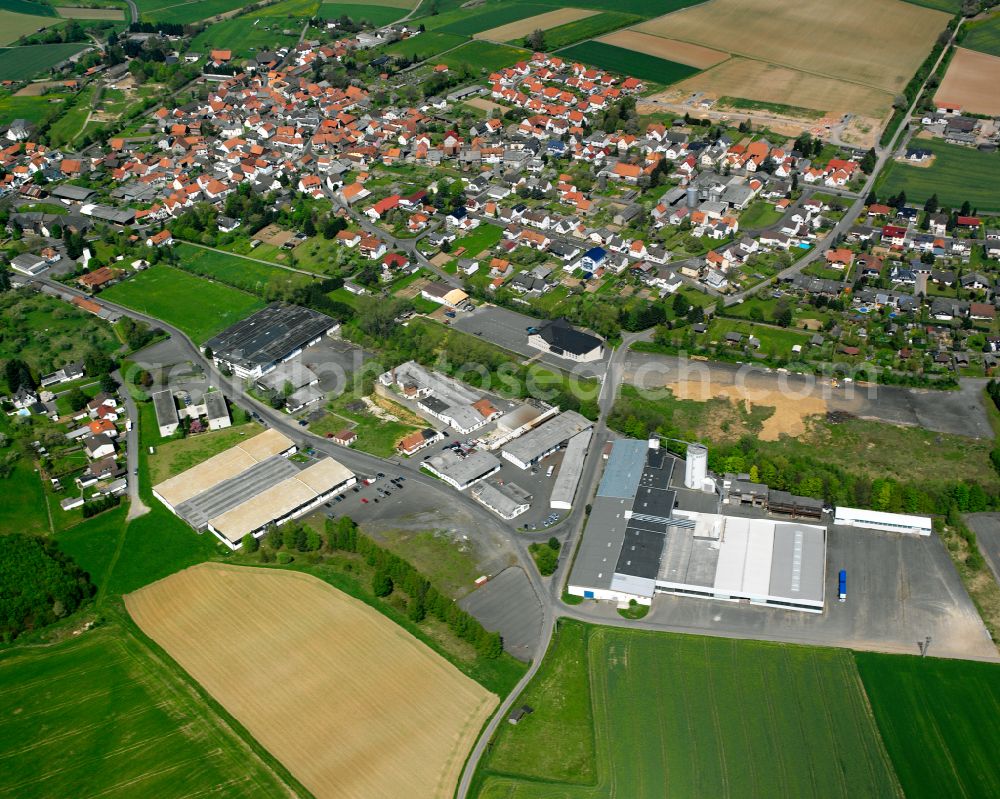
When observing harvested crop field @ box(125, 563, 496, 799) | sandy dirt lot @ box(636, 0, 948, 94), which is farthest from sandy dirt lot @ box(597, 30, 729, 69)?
harvested crop field @ box(125, 563, 496, 799)

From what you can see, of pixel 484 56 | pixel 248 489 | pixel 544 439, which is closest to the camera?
pixel 248 489

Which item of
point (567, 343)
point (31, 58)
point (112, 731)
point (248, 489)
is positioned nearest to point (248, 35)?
point (31, 58)

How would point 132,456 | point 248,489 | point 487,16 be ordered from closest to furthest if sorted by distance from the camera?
point 248,489 → point 132,456 → point 487,16

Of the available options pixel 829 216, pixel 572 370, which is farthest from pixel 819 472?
pixel 829 216

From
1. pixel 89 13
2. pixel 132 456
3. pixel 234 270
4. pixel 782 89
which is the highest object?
pixel 89 13

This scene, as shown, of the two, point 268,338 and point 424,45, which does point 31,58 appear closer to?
point 424,45

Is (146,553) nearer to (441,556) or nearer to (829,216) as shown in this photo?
(441,556)

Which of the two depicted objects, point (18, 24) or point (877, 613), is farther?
point (18, 24)
